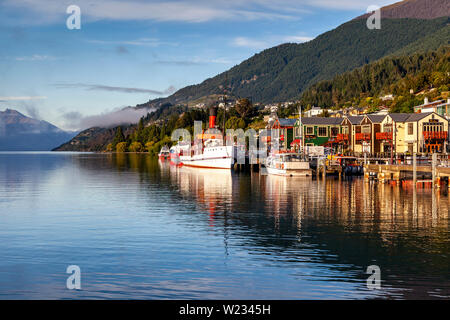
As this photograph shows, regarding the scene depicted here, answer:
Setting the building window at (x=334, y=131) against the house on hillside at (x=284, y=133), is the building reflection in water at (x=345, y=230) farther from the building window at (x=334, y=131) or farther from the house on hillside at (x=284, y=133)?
the house on hillside at (x=284, y=133)

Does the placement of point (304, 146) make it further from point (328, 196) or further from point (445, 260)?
point (445, 260)

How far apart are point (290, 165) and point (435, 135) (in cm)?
3192

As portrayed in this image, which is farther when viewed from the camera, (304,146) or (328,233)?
(304,146)

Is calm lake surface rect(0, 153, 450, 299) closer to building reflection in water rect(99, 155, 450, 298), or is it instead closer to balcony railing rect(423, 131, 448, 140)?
building reflection in water rect(99, 155, 450, 298)

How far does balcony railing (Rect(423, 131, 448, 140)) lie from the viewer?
338 ft

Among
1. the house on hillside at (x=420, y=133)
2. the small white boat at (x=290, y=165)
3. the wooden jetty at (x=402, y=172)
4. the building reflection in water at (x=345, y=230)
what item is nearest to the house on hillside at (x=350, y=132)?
the house on hillside at (x=420, y=133)

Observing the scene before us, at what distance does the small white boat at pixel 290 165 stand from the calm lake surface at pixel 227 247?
3458cm

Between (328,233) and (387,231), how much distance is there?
4.16m

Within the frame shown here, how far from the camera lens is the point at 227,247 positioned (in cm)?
3133

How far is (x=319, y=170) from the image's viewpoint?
97.6 meters

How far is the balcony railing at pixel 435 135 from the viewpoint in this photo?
103 meters

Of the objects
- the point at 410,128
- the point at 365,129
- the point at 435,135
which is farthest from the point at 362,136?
the point at 435,135

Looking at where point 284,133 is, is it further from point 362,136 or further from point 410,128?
point 410,128
